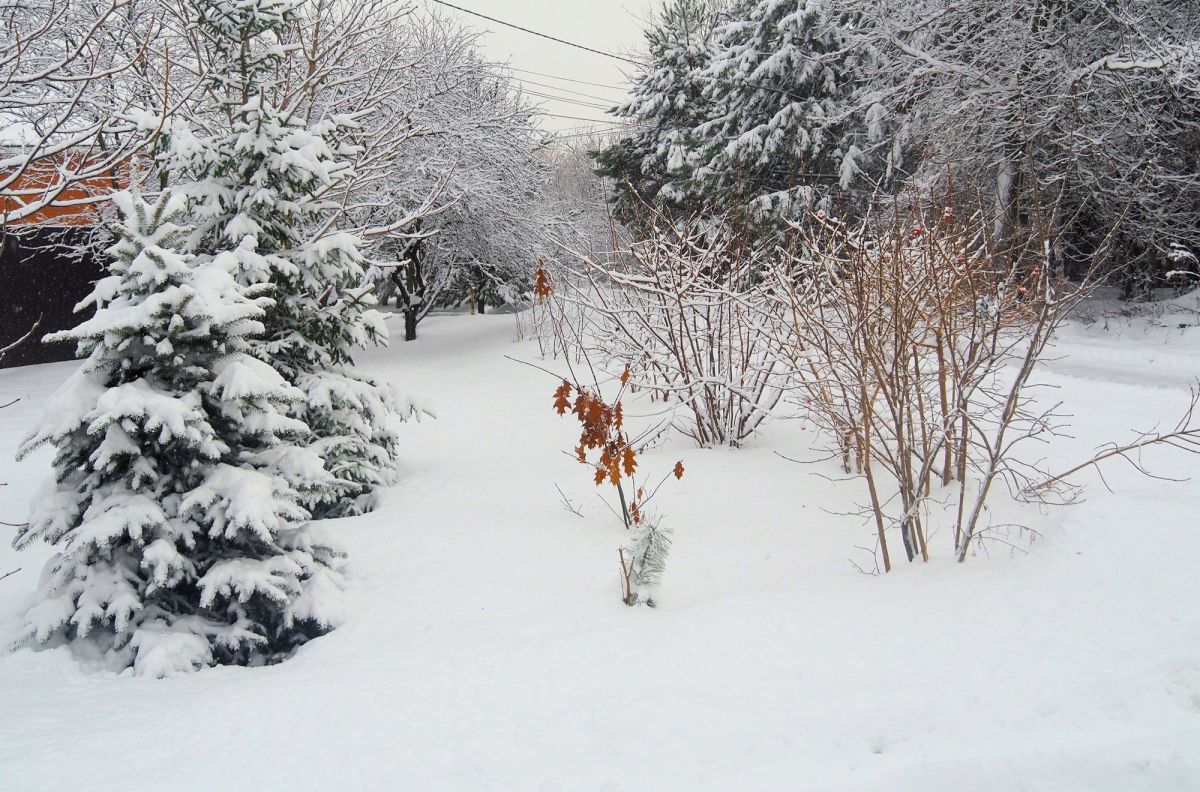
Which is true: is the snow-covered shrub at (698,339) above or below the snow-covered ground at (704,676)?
above

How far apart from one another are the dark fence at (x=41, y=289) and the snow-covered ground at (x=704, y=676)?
38.3 ft

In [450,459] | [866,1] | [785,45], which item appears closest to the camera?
[450,459]

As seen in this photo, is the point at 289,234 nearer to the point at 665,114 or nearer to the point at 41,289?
the point at 41,289

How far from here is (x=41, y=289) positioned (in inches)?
586

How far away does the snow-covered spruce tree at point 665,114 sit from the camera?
18422mm

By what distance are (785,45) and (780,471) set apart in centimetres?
1125

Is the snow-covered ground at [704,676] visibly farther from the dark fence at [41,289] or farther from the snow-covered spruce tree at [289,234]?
the dark fence at [41,289]

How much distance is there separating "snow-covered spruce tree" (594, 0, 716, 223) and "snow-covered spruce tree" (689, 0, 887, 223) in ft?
7.97

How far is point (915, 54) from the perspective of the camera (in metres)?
13.2

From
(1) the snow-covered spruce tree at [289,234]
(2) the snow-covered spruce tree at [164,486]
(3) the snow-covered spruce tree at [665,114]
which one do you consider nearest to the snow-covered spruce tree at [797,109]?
(3) the snow-covered spruce tree at [665,114]

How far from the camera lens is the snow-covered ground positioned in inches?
100

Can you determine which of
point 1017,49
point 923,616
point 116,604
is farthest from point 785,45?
point 116,604

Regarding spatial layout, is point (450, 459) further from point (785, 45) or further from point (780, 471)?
point (785, 45)

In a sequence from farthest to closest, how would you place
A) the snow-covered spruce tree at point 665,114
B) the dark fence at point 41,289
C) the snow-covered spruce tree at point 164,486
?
1. the snow-covered spruce tree at point 665,114
2. the dark fence at point 41,289
3. the snow-covered spruce tree at point 164,486
